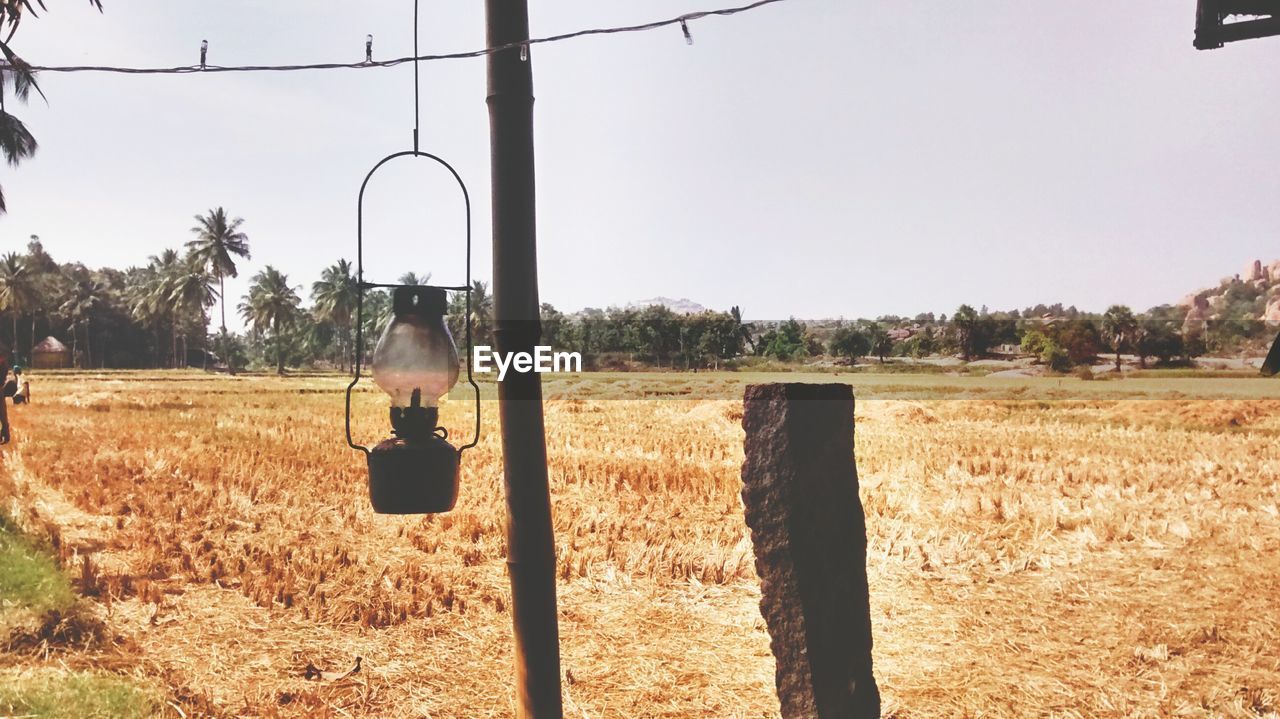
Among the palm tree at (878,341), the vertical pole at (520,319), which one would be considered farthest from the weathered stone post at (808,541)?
the palm tree at (878,341)

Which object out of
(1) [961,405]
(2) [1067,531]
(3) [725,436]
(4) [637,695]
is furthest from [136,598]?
(1) [961,405]

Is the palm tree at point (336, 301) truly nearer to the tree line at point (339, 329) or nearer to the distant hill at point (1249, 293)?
the tree line at point (339, 329)

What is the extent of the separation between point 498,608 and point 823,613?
347cm

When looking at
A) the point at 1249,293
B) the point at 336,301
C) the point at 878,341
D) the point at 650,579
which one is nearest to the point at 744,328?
the point at 878,341

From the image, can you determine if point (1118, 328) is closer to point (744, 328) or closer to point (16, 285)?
point (744, 328)

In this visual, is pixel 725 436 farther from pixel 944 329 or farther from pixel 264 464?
pixel 944 329

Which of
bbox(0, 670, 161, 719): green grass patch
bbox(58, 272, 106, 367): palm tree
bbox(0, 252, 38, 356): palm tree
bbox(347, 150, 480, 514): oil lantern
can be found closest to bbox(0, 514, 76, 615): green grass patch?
bbox(0, 670, 161, 719): green grass patch

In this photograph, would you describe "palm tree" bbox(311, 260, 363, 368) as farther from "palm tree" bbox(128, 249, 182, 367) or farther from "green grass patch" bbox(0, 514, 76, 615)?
"green grass patch" bbox(0, 514, 76, 615)

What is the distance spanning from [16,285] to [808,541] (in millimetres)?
58646

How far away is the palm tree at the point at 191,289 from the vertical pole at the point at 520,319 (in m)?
55.4

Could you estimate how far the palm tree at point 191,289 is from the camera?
51031mm

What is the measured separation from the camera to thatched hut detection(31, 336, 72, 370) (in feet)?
148

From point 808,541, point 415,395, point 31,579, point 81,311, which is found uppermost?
point 81,311

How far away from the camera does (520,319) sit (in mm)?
2959
